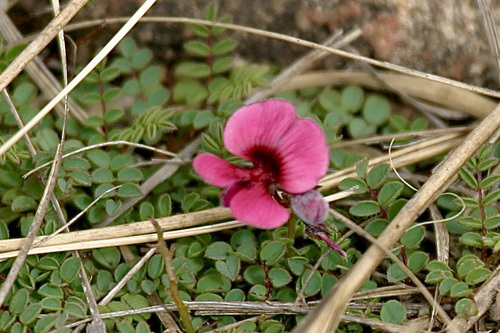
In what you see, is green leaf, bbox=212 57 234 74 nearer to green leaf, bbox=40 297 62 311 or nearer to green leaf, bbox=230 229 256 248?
green leaf, bbox=230 229 256 248

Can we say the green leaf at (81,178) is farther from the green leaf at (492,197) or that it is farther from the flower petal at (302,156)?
the green leaf at (492,197)

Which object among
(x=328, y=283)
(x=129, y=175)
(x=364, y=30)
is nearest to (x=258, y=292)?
(x=328, y=283)

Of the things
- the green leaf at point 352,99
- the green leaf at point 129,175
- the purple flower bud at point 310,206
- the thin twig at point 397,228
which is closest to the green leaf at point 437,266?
the thin twig at point 397,228

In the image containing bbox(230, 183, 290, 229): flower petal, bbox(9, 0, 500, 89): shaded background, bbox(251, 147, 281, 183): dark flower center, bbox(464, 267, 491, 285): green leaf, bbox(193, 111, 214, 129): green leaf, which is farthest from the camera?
bbox(9, 0, 500, 89): shaded background

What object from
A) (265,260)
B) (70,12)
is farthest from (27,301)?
(70,12)

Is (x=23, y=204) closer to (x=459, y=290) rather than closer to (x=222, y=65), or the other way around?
(x=222, y=65)

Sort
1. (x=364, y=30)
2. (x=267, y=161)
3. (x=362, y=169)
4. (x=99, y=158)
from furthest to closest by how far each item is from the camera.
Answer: (x=364, y=30), (x=99, y=158), (x=362, y=169), (x=267, y=161)

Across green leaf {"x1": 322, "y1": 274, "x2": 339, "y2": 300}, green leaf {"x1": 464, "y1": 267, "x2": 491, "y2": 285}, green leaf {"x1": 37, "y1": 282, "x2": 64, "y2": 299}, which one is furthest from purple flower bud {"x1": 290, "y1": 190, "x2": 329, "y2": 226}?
green leaf {"x1": 37, "y1": 282, "x2": 64, "y2": 299}
